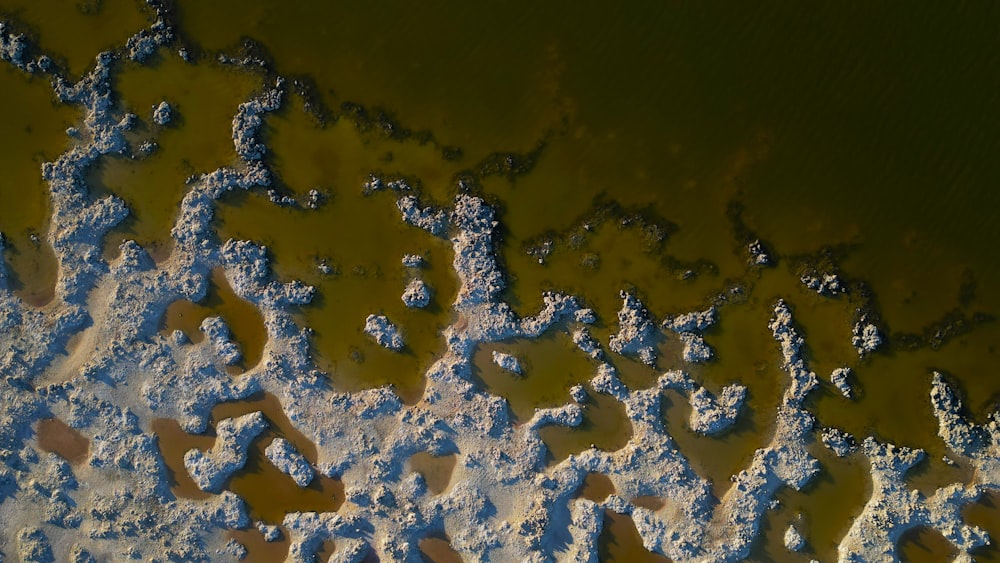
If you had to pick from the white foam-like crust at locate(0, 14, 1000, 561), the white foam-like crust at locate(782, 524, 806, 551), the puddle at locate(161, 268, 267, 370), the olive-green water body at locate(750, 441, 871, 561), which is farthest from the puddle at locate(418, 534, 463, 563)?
the white foam-like crust at locate(782, 524, 806, 551)

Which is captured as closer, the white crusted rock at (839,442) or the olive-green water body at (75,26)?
the white crusted rock at (839,442)

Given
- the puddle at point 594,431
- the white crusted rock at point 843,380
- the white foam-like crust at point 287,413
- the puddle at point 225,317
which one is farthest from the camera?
the puddle at point 225,317

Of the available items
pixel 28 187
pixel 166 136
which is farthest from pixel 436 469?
pixel 28 187

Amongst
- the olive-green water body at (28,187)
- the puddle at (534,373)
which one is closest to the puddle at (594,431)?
the puddle at (534,373)

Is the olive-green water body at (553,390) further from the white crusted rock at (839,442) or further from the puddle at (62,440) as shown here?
the puddle at (62,440)

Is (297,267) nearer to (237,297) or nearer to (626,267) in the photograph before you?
(237,297)

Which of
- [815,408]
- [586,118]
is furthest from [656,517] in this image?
[586,118]
